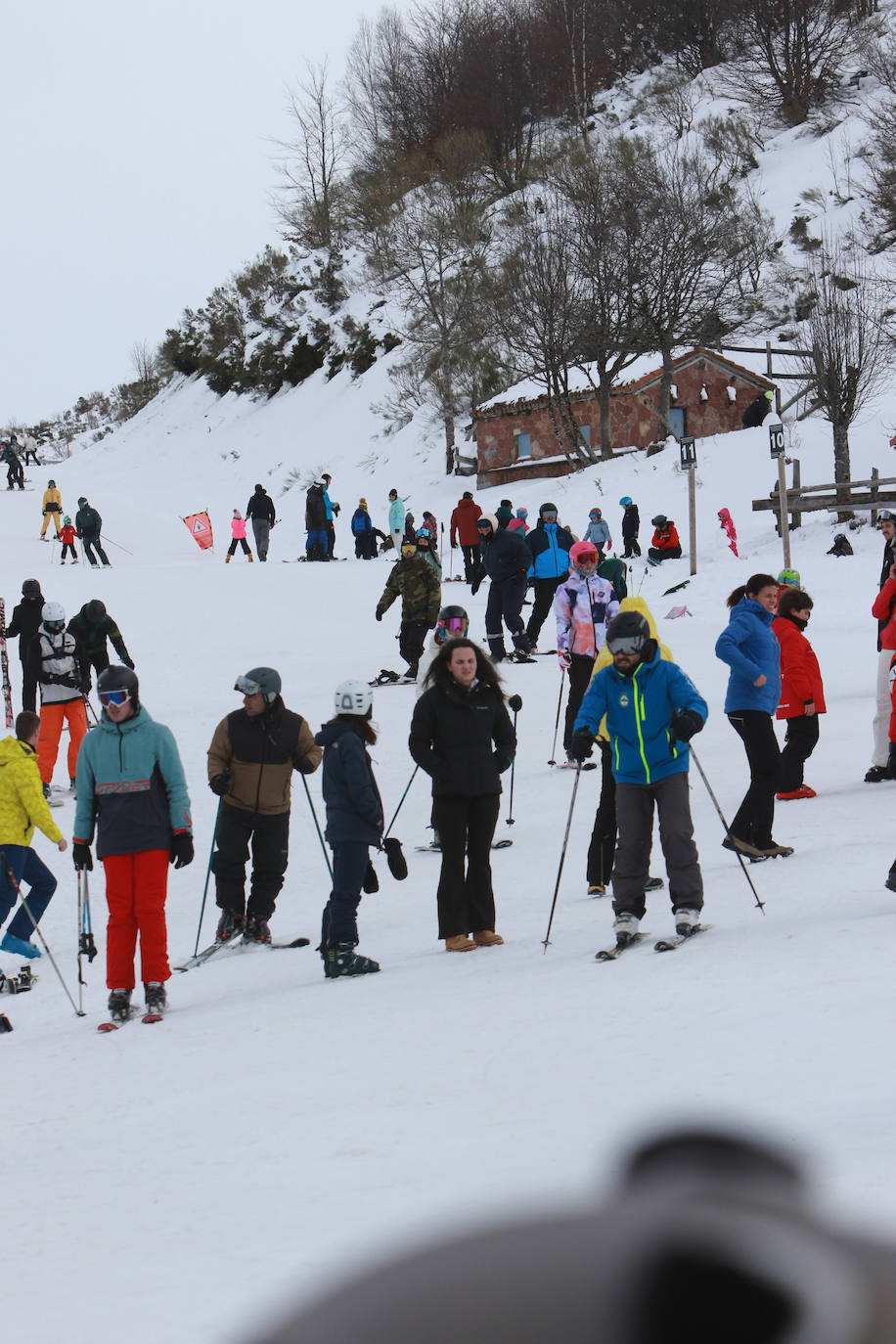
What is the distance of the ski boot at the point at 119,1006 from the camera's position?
7090 millimetres

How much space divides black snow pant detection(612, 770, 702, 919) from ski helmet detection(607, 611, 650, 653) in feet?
2.30

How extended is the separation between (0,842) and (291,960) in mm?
2066

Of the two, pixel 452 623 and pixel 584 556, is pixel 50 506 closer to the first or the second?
pixel 584 556

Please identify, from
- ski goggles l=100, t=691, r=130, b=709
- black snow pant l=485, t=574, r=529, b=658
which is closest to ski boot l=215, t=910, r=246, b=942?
ski goggles l=100, t=691, r=130, b=709

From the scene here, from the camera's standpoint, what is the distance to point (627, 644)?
671 centimetres

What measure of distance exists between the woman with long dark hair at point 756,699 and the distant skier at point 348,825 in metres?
2.55

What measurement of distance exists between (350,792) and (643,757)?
5.57ft

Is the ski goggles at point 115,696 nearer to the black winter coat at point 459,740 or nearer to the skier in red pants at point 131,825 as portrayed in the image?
the skier in red pants at point 131,825

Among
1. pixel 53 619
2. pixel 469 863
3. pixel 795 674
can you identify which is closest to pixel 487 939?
pixel 469 863

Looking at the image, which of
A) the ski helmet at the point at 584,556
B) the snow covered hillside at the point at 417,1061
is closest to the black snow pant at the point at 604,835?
the snow covered hillside at the point at 417,1061

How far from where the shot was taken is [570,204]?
44.0 meters

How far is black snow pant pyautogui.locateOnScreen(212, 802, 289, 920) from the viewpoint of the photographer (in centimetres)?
848

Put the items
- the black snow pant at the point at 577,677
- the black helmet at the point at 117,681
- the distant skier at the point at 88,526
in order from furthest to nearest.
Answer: the distant skier at the point at 88,526
the black snow pant at the point at 577,677
the black helmet at the point at 117,681

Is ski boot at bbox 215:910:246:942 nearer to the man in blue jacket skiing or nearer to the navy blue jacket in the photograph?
the man in blue jacket skiing
